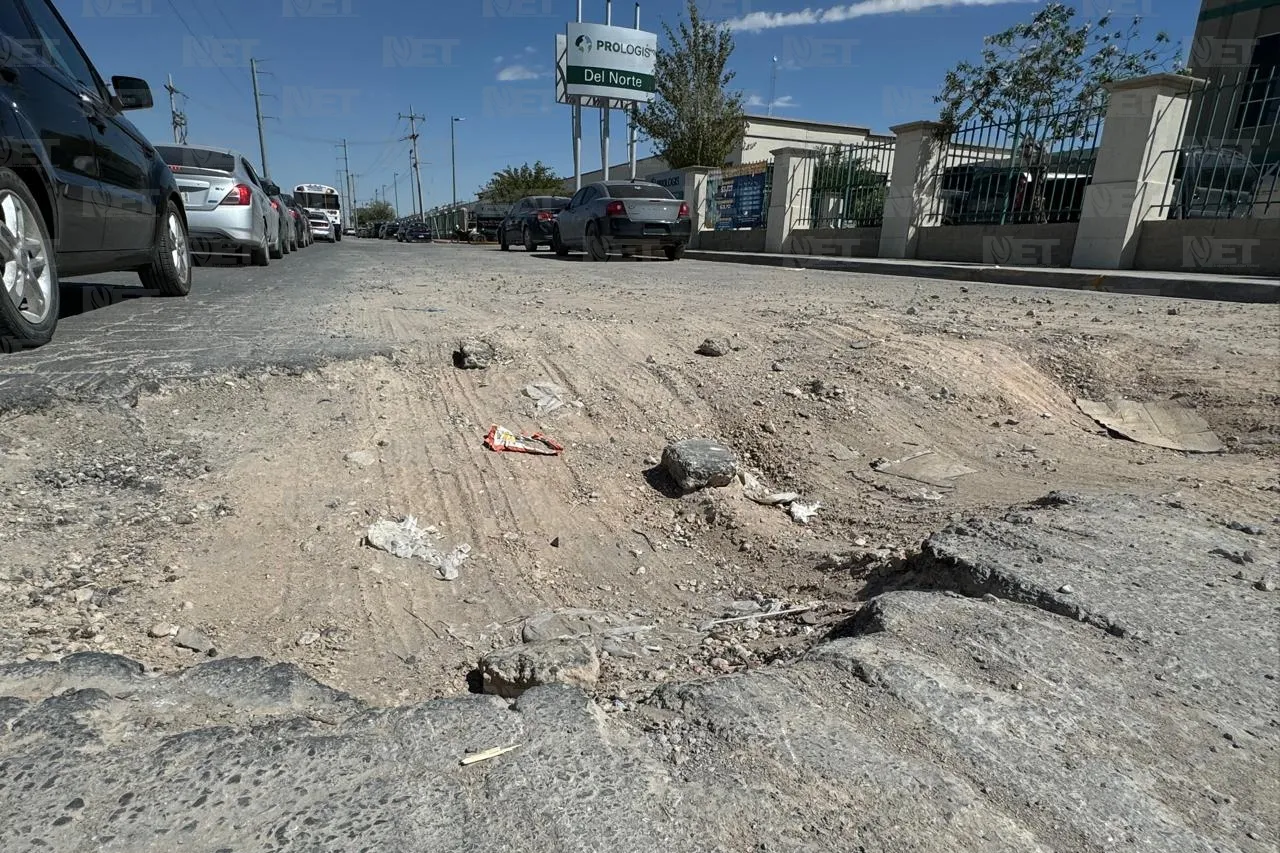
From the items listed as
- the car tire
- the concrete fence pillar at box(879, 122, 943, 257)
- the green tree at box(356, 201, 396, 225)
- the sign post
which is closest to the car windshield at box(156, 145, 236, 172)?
the car tire

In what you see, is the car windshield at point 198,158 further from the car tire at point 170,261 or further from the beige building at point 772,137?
the beige building at point 772,137

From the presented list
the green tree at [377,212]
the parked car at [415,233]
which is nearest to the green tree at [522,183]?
the parked car at [415,233]

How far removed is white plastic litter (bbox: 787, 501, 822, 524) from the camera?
330 cm

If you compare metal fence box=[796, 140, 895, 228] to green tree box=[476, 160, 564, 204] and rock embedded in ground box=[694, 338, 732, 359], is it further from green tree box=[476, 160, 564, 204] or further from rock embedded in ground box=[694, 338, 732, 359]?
green tree box=[476, 160, 564, 204]

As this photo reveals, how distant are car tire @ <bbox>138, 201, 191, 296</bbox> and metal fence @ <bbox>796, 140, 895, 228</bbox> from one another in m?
12.1

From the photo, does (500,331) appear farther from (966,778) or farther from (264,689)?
(966,778)

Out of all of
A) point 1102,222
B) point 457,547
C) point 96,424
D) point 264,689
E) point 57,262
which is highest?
point 1102,222

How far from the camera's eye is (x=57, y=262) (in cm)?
360

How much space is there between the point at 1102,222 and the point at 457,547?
416 inches

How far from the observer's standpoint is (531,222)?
19594mm

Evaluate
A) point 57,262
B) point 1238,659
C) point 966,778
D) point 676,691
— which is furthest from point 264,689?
point 57,262

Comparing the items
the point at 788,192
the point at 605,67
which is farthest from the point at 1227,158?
the point at 605,67

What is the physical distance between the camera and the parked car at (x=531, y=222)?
19266 mm

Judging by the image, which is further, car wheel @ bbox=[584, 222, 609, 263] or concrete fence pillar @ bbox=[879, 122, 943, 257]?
car wheel @ bbox=[584, 222, 609, 263]
